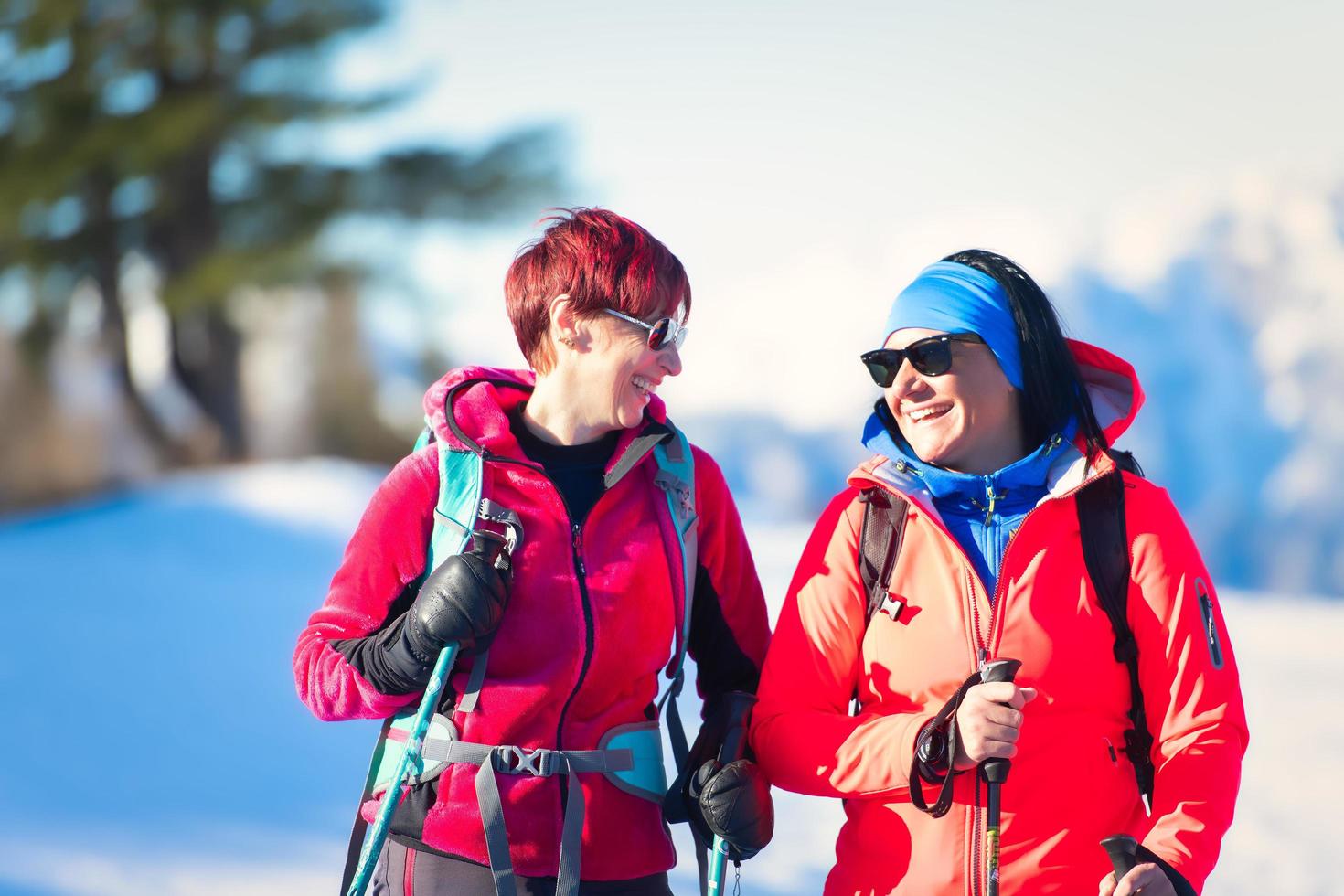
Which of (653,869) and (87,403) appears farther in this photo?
(87,403)

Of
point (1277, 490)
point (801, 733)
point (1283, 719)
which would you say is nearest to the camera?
point (801, 733)

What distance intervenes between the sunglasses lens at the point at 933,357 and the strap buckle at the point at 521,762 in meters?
0.86

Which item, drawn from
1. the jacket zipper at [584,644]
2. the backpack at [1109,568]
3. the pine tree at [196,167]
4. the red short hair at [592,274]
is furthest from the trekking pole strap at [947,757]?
the pine tree at [196,167]

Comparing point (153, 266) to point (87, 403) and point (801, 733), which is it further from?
point (801, 733)

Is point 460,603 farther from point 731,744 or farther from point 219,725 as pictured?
point 219,725

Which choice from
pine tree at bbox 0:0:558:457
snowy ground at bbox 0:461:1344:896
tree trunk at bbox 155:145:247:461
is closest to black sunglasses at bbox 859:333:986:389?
snowy ground at bbox 0:461:1344:896

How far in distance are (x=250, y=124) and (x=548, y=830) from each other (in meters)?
12.8

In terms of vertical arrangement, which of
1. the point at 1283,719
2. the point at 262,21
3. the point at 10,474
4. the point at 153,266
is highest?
the point at 262,21

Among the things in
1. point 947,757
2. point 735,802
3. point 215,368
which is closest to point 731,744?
point 735,802

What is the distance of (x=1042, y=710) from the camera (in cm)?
198

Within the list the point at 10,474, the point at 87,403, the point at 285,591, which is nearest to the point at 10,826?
the point at 285,591

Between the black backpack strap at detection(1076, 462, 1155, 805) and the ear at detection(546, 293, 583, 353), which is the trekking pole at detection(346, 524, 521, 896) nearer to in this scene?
the ear at detection(546, 293, 583, 353)

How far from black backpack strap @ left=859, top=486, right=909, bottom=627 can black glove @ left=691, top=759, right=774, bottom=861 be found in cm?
32

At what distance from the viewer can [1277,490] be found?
17766 mm
